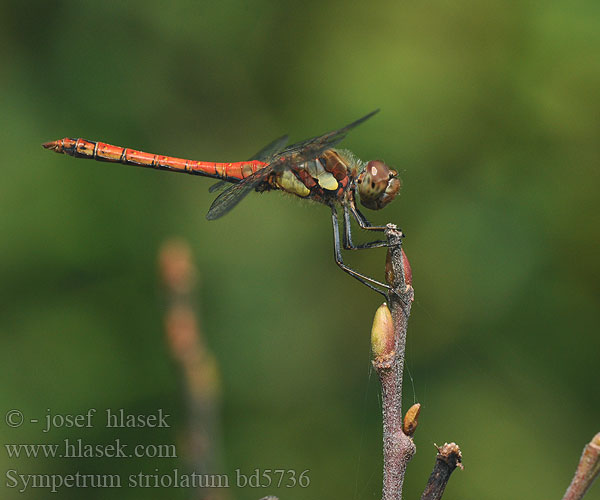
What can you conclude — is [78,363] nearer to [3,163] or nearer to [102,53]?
[3,163]

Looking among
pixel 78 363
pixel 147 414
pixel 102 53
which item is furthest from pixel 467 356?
pixel 102 53

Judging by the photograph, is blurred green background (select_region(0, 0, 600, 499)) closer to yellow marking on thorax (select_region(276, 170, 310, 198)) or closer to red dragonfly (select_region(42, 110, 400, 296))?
red dragonfly (select_region(42, 110, 400, 296))

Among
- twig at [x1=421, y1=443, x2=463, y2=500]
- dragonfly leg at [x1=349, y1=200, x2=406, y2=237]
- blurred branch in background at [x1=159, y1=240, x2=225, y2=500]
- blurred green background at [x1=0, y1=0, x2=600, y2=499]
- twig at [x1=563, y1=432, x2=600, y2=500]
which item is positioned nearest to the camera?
twig at [x1=563, y1=432, x2=600, y2=500]

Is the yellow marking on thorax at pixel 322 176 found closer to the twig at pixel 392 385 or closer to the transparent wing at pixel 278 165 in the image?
the transparent wing at pixel 278 165

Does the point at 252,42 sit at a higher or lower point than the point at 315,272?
higher

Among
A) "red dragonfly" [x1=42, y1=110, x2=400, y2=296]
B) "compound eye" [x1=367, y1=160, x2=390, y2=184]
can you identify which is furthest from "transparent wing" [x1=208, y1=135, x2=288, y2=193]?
"compound eye" [x1=367, y1=160, x2=390, y2=184]

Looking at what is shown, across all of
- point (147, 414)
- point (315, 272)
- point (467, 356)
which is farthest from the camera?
point (315, 272)
